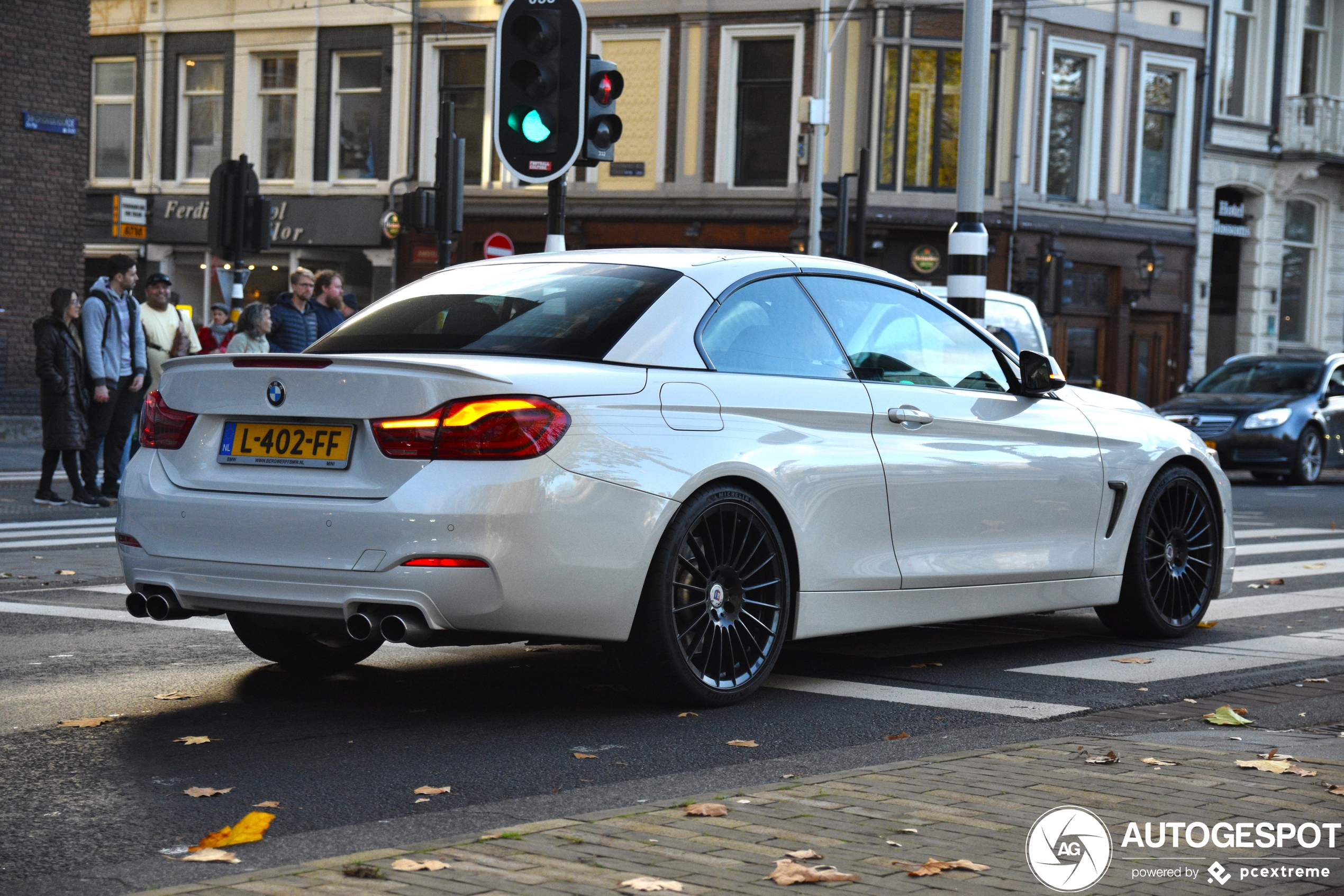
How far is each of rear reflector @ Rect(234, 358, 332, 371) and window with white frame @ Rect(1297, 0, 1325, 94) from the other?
117ft

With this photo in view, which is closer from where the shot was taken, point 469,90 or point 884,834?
point 884,834

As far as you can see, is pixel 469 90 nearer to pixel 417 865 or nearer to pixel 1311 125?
pixel 1311 125

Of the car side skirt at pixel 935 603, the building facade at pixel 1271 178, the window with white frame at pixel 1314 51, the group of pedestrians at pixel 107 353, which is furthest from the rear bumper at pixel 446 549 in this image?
the window with white frame at pixel 1314 51

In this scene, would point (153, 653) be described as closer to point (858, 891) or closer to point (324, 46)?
point (858, 891)

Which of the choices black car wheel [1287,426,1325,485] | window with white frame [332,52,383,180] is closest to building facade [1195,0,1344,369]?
black car wheel [1287,426,1325,485]

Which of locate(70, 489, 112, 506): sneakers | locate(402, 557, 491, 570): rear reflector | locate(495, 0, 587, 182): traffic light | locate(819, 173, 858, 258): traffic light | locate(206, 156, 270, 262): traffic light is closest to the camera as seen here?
locate(402, 557, 491, 570): rear reflector

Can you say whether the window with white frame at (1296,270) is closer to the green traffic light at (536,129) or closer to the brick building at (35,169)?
the brick building at (35,169)

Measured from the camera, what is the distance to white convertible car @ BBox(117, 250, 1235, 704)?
551cm

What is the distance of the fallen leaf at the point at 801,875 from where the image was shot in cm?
381

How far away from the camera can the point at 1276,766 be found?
200 inches

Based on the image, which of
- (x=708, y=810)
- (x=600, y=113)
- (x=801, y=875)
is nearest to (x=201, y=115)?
(x=600, y=113)

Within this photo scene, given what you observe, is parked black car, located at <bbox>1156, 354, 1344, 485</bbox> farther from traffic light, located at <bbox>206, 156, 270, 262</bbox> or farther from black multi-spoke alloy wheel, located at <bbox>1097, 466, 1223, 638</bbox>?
black multi-spoke alloy wheel, located at <bbox>1097, 466, 1223, 638</bbox>

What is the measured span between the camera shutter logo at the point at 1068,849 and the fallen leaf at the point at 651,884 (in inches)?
31.2

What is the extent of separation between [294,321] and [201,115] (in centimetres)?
2390
